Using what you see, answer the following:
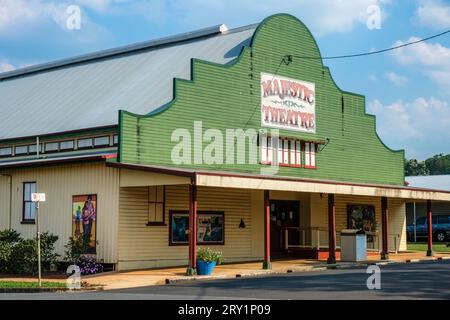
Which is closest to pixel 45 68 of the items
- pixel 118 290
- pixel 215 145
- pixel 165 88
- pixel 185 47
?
pixel 185 47

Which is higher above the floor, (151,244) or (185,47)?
(185,47)

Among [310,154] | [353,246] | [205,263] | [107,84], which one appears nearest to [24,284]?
[205,263]

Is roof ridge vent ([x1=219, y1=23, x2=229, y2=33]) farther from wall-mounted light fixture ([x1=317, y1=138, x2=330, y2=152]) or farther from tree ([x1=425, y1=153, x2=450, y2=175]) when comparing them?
tree ([x1=425, y1=153, x2=450, y2=175])

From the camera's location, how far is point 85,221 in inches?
1078

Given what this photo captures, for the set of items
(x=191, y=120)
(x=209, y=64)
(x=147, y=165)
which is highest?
(x=209, y=64)

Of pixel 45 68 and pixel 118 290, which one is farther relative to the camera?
pixel 45 68

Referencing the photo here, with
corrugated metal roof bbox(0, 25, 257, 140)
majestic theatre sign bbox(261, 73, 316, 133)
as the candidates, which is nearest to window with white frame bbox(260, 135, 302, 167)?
majestic theatre sign bbox(261, 73, 316, 133)

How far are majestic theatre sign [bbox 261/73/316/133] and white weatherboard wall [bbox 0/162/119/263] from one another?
321 inches

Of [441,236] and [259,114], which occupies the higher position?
[259,114]

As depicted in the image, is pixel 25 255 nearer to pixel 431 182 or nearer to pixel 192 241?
pixel 192 241

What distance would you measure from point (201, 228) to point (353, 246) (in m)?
6.17
